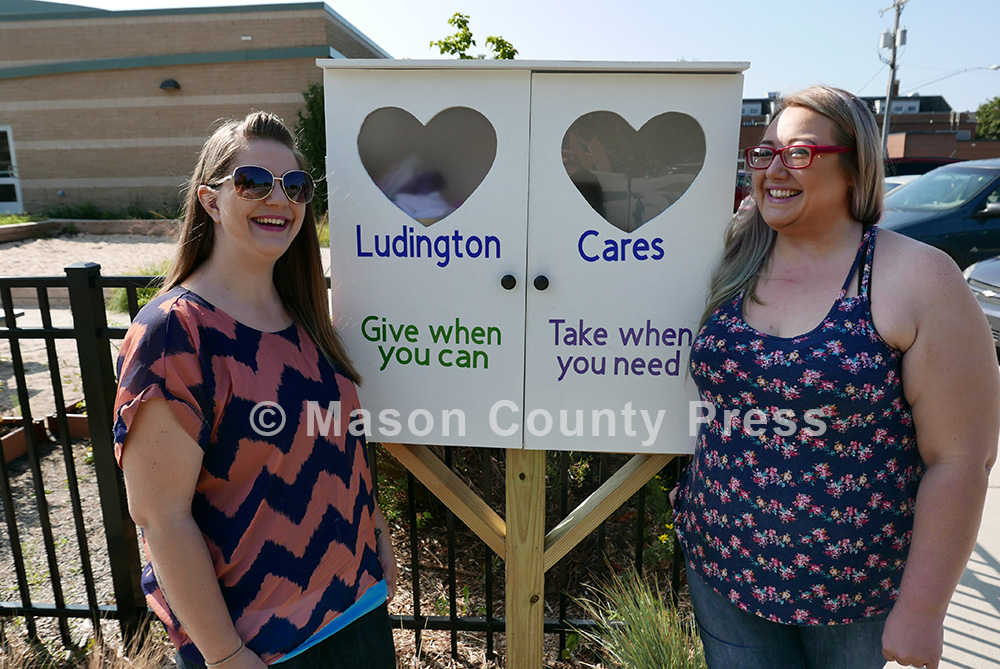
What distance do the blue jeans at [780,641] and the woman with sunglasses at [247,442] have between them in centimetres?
80

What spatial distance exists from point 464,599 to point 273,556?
1.90 meters

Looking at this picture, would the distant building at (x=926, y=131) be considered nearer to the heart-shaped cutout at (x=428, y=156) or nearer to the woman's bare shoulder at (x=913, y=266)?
the heart-shaped cutout at (x=428, y=156)

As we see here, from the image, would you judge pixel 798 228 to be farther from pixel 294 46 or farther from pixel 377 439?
pixel 294 46

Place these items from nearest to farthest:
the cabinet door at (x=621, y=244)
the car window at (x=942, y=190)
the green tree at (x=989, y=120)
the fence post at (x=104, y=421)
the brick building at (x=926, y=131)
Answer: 1. the cabinet door at (x=621, y=244)
2. the fence post at (x=104, y=421)
3. the car window at (x=942, y=190)
4. the brick building at (x=926, y=131)
5. the green tree at (x=989, y=120)

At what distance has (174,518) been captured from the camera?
4.00 feet

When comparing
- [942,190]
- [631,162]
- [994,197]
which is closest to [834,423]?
[631,162]

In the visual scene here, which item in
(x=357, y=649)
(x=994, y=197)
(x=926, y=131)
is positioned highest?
(x=926, y=131)

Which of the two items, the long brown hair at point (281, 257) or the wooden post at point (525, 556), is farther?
the wooden post at point (525, 556)

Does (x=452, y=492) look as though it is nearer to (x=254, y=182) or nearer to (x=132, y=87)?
(x=254, y=182)

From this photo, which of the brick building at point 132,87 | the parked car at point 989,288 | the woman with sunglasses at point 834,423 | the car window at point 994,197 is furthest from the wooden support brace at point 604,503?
the brick building at point 132,87

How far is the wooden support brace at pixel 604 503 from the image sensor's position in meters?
2.09

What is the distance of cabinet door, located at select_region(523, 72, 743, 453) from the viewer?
1.78 m

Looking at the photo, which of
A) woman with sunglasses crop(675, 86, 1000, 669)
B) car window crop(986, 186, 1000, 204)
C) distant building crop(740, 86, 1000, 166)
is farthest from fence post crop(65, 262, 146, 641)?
distant building crop(740, 86, 1000, 166)

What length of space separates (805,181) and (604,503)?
1177mm
